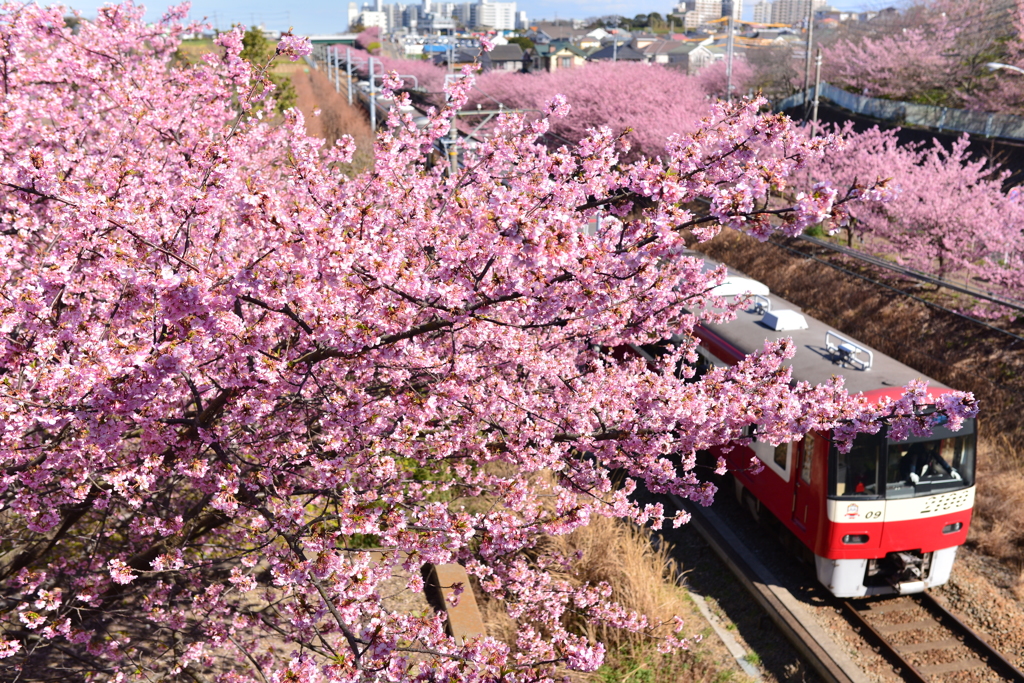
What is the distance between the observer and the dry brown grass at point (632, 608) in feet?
23.4

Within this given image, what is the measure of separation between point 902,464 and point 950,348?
24.6 ft

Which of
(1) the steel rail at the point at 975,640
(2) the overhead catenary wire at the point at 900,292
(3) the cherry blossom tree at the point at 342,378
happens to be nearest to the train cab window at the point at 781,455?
(1) the steel rail at the point at 975,640

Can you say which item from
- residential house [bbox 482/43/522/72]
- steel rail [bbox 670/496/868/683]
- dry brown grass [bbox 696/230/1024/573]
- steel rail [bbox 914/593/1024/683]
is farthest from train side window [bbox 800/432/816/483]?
residential house [bbox 482/43/522/72]

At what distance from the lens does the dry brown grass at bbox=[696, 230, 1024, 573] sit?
10.3 meters

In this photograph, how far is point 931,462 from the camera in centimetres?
844

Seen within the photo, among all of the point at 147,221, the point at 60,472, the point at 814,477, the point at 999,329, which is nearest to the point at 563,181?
the point at 147,221

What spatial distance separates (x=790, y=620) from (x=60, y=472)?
7.50 m

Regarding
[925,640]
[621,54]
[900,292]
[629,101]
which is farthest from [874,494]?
[621,54]

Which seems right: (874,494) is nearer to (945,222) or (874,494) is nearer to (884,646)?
(884,646)

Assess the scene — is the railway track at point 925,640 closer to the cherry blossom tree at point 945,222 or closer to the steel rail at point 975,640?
the steel rail at point 975,640

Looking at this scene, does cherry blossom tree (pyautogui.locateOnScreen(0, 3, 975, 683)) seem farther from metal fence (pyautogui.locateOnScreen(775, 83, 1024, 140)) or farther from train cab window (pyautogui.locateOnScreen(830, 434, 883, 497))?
metal fence (pyautogui.locateOnScreen(775, 83, 1024, 140))

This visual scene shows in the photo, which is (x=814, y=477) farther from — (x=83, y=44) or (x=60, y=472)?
(x=83, y=44)

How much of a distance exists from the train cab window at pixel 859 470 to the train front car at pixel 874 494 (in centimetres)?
1

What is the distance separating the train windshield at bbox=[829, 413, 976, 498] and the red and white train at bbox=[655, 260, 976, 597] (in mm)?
11
